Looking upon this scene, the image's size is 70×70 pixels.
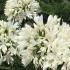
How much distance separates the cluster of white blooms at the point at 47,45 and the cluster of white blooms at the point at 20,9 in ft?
3.97

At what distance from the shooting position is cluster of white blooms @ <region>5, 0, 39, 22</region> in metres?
4.12

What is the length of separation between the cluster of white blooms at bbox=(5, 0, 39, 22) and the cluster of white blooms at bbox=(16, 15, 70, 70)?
121 cm

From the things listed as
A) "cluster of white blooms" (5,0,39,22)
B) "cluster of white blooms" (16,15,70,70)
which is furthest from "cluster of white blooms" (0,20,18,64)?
"cluster of white blooms" (5,0,39,22)

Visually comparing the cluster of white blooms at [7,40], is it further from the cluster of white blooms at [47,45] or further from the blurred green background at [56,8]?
the blurred green background at [56,8]

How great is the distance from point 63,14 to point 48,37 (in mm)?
4528

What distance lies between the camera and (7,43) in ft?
10.5

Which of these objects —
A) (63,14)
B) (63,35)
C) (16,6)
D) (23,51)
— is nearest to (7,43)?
(23,51)

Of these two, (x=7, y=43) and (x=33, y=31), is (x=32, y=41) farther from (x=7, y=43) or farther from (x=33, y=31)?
(x=7, y=43)

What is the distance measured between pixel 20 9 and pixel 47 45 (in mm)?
1394

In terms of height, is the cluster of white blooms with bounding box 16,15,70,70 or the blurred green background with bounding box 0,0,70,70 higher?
the cluster of white blooms with bounding box 16,15,70,70

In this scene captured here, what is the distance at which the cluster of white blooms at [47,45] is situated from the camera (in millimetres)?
2744

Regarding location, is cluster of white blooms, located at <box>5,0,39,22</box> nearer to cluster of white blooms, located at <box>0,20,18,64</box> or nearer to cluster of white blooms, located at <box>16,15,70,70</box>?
cluster of white blooms, located at <box>0,20,18,64</box>

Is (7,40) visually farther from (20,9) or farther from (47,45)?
(20,9)

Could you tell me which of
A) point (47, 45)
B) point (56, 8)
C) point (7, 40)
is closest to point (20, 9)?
point (7, 40)
